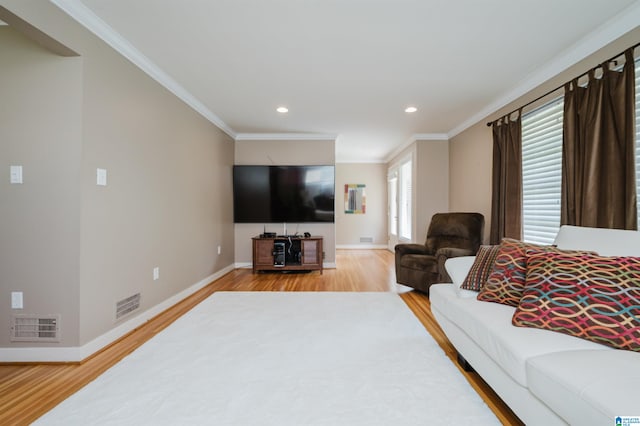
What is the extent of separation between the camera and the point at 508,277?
1744mm

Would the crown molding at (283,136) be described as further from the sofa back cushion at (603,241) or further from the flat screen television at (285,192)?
the sofa back cushion at (603,241)

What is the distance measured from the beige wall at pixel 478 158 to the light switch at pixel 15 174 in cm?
440

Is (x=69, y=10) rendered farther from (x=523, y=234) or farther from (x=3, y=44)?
(x=523, y=234)

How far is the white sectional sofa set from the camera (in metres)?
0.91

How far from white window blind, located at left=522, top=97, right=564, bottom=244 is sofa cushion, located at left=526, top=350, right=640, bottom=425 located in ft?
6.63

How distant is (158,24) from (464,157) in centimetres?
430

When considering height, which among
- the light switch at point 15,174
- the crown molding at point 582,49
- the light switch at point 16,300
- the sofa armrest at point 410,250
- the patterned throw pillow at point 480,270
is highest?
the crown molding at point 582,49

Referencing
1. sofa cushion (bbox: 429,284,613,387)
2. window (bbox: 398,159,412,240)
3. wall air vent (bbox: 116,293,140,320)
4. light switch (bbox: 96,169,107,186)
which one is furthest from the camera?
window (bbox: 398,159,412,240)

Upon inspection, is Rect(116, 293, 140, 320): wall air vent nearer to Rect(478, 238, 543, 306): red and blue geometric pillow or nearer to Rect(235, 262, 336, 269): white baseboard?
Rect(235, 262, 336, 269): white baseboard

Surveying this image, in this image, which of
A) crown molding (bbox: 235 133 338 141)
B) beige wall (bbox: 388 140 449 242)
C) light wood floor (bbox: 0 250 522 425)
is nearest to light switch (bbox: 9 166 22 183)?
light wood floor (bbox: 0 250 522 425)

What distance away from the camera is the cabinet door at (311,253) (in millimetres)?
4707

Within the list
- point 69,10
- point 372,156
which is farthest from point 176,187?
point 372,156

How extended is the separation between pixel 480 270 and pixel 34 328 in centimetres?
315

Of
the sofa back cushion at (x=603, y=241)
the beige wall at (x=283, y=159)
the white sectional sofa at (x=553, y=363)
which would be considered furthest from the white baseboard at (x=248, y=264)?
the sofa back cushion at (x=603, y=241)
